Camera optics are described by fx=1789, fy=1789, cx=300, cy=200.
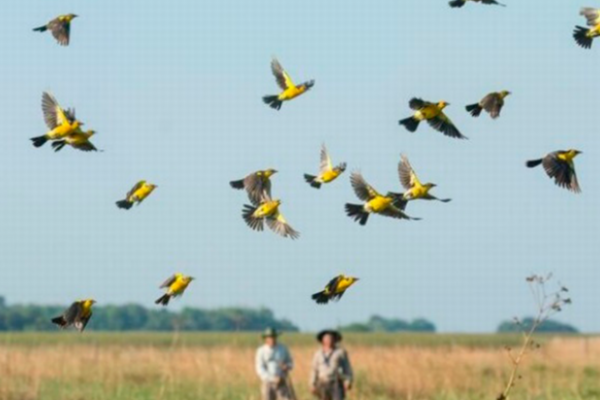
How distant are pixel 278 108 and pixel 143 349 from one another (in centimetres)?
1886

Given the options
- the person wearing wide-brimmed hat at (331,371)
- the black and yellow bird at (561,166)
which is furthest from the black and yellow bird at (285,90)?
the person wearing wide-brimmed hat at (331,371)

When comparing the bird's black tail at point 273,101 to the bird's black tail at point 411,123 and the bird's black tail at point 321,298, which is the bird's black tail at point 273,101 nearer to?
the bird's black tail at point 411,123

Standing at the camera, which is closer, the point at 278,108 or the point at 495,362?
the point at 278,108

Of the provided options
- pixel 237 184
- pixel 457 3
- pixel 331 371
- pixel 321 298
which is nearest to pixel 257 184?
pixel 237 184

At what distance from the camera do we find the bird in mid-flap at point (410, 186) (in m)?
13.7

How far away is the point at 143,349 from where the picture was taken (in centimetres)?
3253

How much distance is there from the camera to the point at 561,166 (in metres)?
13.6

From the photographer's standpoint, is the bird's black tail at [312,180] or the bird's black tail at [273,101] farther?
the bird's black tail at [273,101]

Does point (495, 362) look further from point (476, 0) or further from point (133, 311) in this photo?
point (133, 311)

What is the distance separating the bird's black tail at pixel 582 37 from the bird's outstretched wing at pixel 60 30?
13.6ft

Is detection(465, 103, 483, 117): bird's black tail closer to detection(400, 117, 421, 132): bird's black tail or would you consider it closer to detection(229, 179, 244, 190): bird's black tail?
detection(400, 117, 421, 132): bird's black tail

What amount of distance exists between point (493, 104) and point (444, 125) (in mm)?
918

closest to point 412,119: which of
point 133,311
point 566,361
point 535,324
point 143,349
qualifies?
point 535,324

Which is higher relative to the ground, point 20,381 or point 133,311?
point 133,311
